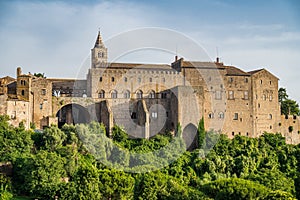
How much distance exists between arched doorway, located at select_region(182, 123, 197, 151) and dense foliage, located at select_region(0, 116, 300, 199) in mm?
577

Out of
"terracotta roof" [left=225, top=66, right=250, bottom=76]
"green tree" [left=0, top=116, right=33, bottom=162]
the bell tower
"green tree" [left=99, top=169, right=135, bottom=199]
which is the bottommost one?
"green tree" [left=99, top=169, right=135, bottom=199]

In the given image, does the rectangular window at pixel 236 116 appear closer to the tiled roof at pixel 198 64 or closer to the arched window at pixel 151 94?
→ the tiled roof at pixel 198 64

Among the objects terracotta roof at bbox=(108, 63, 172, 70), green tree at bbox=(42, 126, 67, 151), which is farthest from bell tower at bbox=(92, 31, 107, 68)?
green tree at bbox=(42, 126, 67, 151)

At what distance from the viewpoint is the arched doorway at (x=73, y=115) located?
50.5 m

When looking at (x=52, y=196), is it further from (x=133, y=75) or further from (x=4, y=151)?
(x=133, y=75)

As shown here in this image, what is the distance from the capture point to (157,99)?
5172 centimetres

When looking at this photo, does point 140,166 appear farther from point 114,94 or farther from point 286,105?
point 286,105

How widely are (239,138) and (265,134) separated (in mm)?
4250

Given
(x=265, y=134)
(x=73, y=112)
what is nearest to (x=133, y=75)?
(x=73, y=112)

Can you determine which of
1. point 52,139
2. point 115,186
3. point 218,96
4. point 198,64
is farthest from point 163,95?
point 115,186

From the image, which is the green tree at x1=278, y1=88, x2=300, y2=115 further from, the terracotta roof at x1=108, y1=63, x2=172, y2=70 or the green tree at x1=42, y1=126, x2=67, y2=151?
the green tree at x1=42, y1=126, x2=67, y2=151

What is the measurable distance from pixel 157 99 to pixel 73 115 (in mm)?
8429

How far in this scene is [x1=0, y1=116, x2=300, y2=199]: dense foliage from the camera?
35.8m

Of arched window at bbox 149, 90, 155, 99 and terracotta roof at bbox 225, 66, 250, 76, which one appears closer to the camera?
arched window at bbox 149, 90, 155, 99
